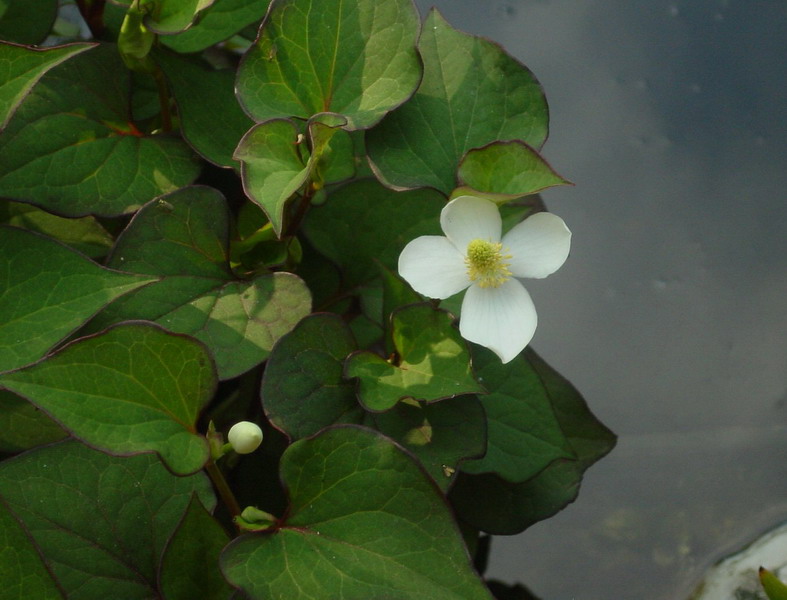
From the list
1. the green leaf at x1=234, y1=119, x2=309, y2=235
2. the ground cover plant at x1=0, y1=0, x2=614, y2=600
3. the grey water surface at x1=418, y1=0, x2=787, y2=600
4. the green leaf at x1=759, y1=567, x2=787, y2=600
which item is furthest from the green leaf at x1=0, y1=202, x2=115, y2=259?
the green leaf at x1=759, y1=567, x2=787, y2=600

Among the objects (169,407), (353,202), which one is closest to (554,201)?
(353,202)

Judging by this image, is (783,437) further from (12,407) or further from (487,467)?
(12,407)

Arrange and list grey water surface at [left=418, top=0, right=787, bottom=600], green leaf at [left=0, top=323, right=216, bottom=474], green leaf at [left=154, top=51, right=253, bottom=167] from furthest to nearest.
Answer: grey water surface at [left=418, top=0, right=787, bottom=600]
green leaf at [left=154, top=51, right=253, bottom=167]
green leaf at [left=0, top=323, right=216, bottom=474]

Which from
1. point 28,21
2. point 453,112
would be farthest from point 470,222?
point 28,21

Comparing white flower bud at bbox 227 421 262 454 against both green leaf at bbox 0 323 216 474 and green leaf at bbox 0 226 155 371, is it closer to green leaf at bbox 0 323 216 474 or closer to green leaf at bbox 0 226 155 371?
green leaf at bbox 0 323 216 474

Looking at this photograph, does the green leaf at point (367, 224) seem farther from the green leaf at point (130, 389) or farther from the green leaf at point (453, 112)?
the green leaf at point (130, 389)

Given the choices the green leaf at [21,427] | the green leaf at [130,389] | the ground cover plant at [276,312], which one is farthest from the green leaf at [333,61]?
the green leaf at [21,427]
